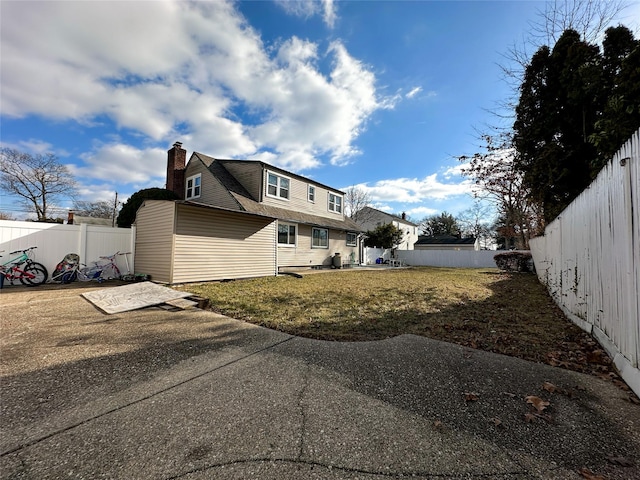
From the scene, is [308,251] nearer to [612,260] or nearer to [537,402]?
[612,260]

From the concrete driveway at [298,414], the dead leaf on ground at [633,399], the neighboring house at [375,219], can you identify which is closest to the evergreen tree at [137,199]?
the concrete driveway at [298,414]

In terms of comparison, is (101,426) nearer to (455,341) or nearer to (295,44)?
(455,341)

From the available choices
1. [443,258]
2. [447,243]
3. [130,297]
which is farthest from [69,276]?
[447,243]

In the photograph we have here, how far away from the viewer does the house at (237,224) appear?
9492 millimetres

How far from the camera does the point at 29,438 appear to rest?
1937mm

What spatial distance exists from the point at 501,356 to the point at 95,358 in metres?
5.16

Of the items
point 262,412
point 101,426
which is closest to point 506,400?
point 262,412

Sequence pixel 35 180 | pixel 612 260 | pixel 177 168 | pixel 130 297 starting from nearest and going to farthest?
pixel 612 260 < pixel 130 297 < pixel 177 168 < pixel 35 180

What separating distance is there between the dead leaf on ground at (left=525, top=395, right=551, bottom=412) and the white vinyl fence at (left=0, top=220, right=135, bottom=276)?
12.4 meters

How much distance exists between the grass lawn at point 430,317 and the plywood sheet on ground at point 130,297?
3.68 feet

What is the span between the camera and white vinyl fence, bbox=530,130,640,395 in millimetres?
2611

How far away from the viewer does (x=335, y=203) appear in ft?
68.3

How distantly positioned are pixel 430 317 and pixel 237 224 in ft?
27.3

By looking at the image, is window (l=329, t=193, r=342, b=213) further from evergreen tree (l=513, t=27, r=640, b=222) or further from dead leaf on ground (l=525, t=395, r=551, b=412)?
dead leaf on ground (l=525, t=395, r=551, b=412)
